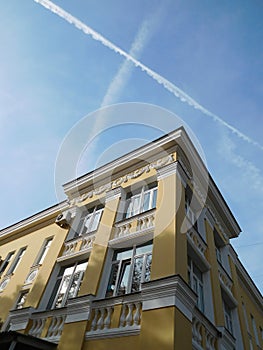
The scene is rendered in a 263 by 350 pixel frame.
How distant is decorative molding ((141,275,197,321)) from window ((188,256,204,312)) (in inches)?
77.8

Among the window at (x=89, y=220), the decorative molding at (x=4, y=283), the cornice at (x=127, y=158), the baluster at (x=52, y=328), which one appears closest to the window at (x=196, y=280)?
the window at (x=89, y=220)

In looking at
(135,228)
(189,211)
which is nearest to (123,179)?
(135,228)

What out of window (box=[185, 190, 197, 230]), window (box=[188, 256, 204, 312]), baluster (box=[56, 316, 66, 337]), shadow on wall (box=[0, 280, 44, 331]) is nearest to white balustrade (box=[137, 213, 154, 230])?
window (box=[185, 190, 197, 230])

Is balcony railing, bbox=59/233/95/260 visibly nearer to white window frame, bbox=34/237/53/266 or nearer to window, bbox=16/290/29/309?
white window frame, bbox=34/237/53/266

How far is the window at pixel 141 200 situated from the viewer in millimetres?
9992

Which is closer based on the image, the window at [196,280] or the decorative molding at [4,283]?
the window at [196,280]

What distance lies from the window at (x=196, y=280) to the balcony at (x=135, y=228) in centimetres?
183

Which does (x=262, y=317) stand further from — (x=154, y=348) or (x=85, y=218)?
(x=154, y=348)

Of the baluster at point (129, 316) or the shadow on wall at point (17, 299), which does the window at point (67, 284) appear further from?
the baluster at point (129, 316)

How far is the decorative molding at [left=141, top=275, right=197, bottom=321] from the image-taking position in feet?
20.7

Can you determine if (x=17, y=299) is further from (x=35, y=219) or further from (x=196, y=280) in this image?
(x=196, y=280)

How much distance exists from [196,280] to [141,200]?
3.43 metres

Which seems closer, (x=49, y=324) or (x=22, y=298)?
(x=49, y=324)

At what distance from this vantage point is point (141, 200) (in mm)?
10375
